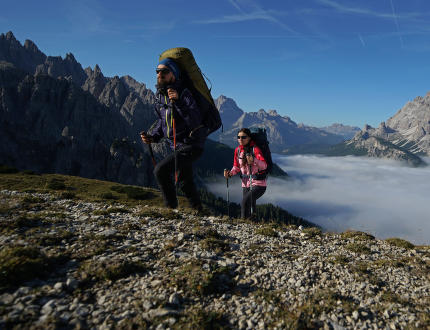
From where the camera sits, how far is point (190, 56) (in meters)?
8.93

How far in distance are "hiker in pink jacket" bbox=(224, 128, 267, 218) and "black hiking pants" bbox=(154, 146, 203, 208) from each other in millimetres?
2756

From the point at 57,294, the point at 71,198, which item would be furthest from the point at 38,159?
the point at 57,294

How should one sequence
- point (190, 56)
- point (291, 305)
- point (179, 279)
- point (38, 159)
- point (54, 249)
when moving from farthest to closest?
point (38, 159), point (190, 56), point (54, 249), point (179, 279), point (291, 305)

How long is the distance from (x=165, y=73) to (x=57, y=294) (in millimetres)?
6933

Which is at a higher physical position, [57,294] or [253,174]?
[253,174]

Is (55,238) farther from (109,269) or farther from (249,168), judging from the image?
(249,168)

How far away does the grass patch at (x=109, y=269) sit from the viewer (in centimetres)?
564

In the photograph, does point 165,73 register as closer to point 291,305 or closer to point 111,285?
point 111,285

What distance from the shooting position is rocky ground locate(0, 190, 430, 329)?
184 inches

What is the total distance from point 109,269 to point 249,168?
8.07 metres

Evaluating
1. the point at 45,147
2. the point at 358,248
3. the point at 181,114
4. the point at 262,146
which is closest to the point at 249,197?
the point at 262,146

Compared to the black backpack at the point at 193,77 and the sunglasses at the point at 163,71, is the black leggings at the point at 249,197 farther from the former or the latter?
the sunglasses at the point at 163,71

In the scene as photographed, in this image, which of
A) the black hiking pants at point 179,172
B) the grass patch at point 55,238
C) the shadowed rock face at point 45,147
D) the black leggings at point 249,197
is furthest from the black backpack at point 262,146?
the shadowed rock face at point 45,147

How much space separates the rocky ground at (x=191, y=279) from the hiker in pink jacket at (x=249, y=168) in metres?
3.06
